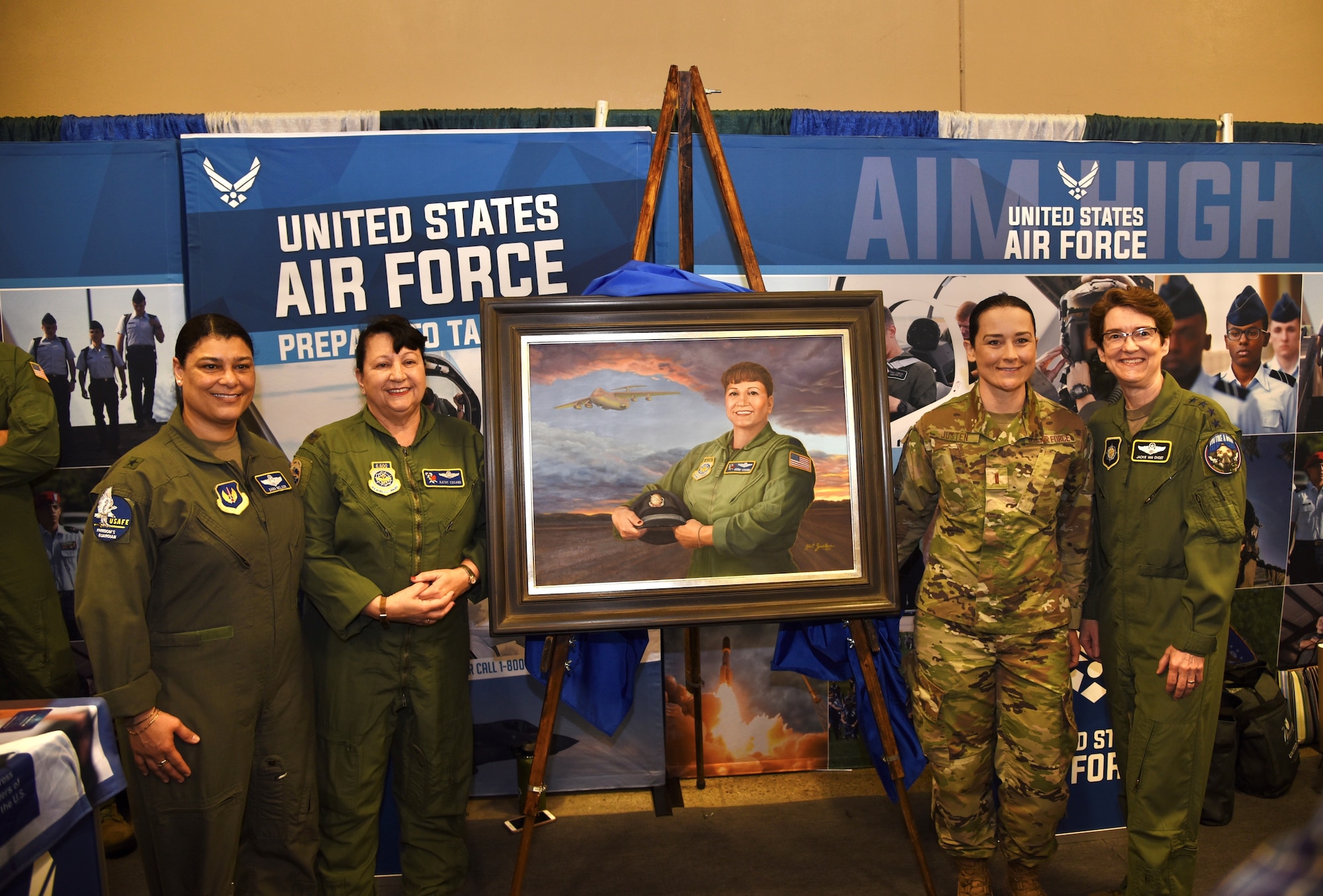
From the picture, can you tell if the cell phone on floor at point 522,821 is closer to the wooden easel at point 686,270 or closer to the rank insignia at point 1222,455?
the wooden easel at point 686,270

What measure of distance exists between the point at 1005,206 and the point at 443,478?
95.4 inches

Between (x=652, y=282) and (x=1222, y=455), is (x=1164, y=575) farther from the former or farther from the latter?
(x=652, y=282)

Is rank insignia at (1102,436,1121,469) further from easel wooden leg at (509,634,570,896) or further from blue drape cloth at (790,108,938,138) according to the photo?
easel wooden leg at (509,634,570,896)

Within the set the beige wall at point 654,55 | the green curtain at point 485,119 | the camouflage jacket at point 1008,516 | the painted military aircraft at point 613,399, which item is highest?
the beige wall at point 654,55

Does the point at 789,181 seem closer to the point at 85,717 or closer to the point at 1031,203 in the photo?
the point at 1031,203

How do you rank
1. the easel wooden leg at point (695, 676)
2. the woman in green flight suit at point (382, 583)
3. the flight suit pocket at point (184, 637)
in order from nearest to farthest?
1. the flight suit pocket at point (184, 637)
2. the woman in green flight suit at point (382, 583)
3. the easel wooden leg at point (695, 676)

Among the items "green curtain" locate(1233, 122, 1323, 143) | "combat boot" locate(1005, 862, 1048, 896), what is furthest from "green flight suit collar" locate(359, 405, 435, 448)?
"green curtain" locate(1233, 122, 1323, 143)

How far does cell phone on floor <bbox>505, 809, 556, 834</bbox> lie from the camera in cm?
282

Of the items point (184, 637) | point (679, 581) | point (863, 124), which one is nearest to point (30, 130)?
point (184, 637)

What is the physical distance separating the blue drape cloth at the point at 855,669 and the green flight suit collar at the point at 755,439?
68 cm

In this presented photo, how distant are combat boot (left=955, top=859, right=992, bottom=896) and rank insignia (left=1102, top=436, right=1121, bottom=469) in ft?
4.14

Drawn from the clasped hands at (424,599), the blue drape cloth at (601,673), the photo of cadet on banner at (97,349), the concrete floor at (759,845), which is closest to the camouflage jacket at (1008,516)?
the blue drape cloth at (601,673)

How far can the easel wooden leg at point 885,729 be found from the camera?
2.16 metres

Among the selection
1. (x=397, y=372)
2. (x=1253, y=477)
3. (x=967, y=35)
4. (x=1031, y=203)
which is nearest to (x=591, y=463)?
(x=397, y=372)
